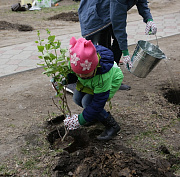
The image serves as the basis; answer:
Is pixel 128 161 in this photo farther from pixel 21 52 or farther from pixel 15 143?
pixel 21 52

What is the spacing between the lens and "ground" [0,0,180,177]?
2.38 meters

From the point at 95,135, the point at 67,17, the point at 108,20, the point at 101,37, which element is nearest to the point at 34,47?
the point at 101,37

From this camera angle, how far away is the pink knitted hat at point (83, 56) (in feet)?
7.09

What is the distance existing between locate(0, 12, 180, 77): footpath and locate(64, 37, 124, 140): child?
101 inches

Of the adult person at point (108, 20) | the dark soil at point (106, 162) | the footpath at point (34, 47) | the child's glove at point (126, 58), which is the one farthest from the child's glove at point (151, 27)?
the footpath at point (34, 47)

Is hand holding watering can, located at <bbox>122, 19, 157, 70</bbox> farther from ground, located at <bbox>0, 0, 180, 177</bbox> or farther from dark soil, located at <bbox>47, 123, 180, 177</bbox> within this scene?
dark soil, located at <bbox>47, 123, 180, 177</bbox>

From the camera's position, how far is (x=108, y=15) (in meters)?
3.50

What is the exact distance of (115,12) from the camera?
328 centimetres

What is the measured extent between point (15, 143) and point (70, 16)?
7.25m

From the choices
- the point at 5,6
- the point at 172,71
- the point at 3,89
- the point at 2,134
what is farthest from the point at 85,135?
the point at 5,6

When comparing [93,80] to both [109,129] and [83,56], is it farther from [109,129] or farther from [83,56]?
[109,129]

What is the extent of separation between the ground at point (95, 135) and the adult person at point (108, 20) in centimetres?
67

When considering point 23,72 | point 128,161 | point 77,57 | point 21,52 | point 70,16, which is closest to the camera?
point 77,57

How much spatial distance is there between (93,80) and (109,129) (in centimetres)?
60
